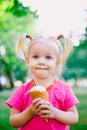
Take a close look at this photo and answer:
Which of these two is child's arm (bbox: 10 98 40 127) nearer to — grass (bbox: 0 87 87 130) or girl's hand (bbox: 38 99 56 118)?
girl's hand (bbox: 38 99 56 118)

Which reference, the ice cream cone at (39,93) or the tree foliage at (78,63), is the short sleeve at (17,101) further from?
the tree foliage at (78,63)

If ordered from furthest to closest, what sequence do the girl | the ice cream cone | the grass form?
the grass → the girl → the ice cream cone

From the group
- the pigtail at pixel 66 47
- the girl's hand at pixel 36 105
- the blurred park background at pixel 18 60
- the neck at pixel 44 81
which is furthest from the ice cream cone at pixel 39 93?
the blurred park background at pixel 18 60

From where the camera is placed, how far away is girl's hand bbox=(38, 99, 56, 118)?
1.18 metres

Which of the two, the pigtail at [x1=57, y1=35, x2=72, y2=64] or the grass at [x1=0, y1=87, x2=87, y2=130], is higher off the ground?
the pigtail at [x1=57, y1=35, x2=72, y2=64]

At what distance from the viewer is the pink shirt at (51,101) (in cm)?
128

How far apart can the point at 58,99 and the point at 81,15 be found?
0.92m

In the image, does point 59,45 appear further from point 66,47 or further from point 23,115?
point 23,115

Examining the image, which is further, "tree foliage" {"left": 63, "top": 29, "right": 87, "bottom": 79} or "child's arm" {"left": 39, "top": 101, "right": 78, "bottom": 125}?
"tree foliage" {"left": 63, "top": 29, "right": 87, "bottom": 79}

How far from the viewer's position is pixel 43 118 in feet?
4.13

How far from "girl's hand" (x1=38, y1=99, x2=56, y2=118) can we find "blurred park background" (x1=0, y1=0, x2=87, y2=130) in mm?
866

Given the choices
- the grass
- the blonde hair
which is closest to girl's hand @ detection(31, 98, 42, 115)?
the blonde hair

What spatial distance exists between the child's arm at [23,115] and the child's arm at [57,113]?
2 centimetres

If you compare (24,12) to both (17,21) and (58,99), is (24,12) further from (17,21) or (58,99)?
(58,99)
